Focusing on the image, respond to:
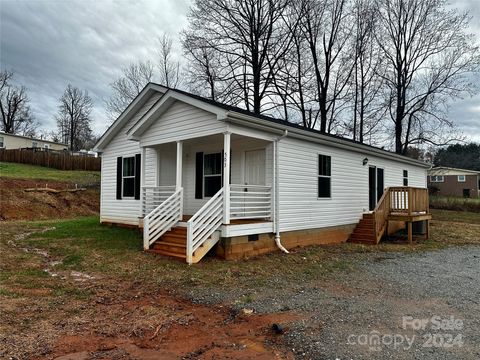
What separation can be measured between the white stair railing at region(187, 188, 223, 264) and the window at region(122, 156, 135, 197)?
599 centimetres

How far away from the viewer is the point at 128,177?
43.5ft

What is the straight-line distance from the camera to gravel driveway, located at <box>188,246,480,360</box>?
142 inches

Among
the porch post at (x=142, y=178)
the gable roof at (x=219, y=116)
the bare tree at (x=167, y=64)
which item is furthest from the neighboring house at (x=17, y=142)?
the porch post at (x=142, y=178)

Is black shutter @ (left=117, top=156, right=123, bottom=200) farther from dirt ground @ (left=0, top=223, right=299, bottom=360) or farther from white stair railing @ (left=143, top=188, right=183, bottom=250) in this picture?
dirt ground @ (left=0, top=223, right=299, bottom=360)

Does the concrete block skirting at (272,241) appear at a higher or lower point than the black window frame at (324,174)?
lower

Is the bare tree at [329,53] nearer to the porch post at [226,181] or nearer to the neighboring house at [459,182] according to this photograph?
the porch post at [226,181]

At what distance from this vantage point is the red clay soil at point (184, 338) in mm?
3492

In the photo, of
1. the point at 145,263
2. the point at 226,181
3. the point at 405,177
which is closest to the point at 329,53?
the point at 405,177

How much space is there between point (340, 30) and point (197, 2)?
11.2m

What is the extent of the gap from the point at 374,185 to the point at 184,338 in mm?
12203

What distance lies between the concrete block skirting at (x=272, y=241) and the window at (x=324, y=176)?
4.06 feet

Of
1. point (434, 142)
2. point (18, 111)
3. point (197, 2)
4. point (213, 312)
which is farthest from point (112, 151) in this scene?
point (18, 111)

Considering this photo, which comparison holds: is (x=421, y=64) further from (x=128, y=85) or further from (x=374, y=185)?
(x=128, y=85)

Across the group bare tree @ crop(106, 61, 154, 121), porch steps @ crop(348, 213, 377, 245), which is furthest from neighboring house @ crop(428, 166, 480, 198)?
bare tree @ crop(106, 61, 154, 121)
